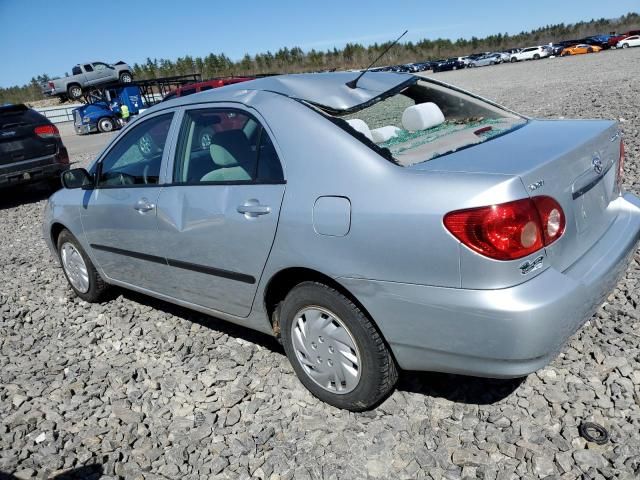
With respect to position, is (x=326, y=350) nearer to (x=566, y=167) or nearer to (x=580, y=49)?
(x=566, y=167)

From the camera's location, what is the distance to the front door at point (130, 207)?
3414mm

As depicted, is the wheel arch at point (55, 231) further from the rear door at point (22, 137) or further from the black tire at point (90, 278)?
the rear door at point (22, 137)

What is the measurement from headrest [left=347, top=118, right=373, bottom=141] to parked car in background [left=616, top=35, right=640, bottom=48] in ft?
165

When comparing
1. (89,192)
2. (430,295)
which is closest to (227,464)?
(430,295)

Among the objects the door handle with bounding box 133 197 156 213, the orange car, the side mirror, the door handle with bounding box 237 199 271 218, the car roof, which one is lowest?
the orange car

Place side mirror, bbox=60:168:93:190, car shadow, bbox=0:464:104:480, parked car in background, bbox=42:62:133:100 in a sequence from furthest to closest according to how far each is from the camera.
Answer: parked car in background, bbox=42:62:133:100 → side mirror, bbox=60:168:93:190 → car shadow, bbox=0:464:104:480

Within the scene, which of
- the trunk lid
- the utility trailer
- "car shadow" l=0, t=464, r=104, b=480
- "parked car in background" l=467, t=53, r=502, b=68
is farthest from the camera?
"parked car in background" l=467, t=53, r=502, b=68

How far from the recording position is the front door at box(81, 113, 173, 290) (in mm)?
3414

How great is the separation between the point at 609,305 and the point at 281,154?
2337mm

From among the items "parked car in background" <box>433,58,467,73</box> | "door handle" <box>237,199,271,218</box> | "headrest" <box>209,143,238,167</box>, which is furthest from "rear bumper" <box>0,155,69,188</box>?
"parked car in background" <box>433,58,467,73</box>

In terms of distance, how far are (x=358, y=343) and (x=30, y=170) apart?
8.35 meters

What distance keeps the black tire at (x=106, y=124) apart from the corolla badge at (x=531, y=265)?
22.5 m

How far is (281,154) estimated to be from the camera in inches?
104

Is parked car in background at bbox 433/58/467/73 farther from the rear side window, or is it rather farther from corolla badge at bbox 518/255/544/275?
corolla badge at bbox 518/255/544/275
